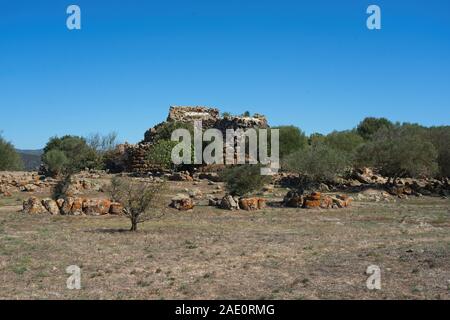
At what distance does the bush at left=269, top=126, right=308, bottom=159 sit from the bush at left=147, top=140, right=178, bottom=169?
1252 centimetres

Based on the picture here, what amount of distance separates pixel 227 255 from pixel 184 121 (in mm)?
47529

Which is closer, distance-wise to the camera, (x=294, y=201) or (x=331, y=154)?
(x=294, y=201)

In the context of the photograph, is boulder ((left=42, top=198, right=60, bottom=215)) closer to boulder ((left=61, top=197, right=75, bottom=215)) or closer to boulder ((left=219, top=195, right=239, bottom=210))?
boulder ((left=61, top=197, right=75, bottom=215))

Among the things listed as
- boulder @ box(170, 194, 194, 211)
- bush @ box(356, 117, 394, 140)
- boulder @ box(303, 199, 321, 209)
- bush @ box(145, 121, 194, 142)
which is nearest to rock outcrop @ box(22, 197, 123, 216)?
boulder @ box(170, 194, 194, 211)

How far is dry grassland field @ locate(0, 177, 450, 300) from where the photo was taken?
398 inches

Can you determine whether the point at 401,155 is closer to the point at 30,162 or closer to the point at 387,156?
the point at 387,156

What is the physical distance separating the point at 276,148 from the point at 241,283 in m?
43.0

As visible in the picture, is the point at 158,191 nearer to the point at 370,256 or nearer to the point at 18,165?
the point at 370,256

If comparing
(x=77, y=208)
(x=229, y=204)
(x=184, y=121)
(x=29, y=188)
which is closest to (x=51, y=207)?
(x=77, y=208)

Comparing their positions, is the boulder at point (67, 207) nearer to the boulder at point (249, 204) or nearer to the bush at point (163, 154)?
the boulder at point (249, 204)

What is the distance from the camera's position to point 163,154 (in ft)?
158

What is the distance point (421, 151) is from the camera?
124ft

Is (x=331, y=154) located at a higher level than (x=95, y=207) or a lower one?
higher
